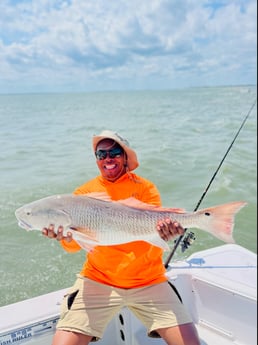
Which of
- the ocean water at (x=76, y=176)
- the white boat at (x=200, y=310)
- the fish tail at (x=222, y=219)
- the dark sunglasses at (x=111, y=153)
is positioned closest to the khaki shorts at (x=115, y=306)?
the white boat at (x=200, y=310)

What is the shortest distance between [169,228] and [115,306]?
0.66 m

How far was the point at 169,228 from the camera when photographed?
226 centimetres

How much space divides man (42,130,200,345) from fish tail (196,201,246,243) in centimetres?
53

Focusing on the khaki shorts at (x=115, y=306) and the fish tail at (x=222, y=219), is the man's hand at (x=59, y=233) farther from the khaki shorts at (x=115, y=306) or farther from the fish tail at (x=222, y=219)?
the fish tail at (x=222, y=219)

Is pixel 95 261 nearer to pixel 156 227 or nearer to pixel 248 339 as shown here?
pixel 156 227

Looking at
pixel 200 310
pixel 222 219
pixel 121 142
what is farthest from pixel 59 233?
pixel 200 310

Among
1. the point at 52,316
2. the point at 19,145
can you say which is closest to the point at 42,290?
the point at 52,316

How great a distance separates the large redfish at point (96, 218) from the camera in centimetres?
223

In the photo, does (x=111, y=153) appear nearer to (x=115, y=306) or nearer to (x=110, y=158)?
(x=110, y=158)

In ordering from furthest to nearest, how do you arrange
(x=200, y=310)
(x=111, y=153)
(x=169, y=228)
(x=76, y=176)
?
(x=76, y=176) < (x=200, y=310) < (x=111, y=153) < (x=169, y=228)

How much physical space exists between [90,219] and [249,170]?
10.1 m

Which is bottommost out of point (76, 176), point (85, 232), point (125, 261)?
point (125, 261)

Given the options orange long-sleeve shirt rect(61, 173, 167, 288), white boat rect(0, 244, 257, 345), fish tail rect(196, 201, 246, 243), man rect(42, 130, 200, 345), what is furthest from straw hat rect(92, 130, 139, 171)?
white boat rect(0, 244, 257, 345)

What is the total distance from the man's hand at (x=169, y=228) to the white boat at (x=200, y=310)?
2.81ft
